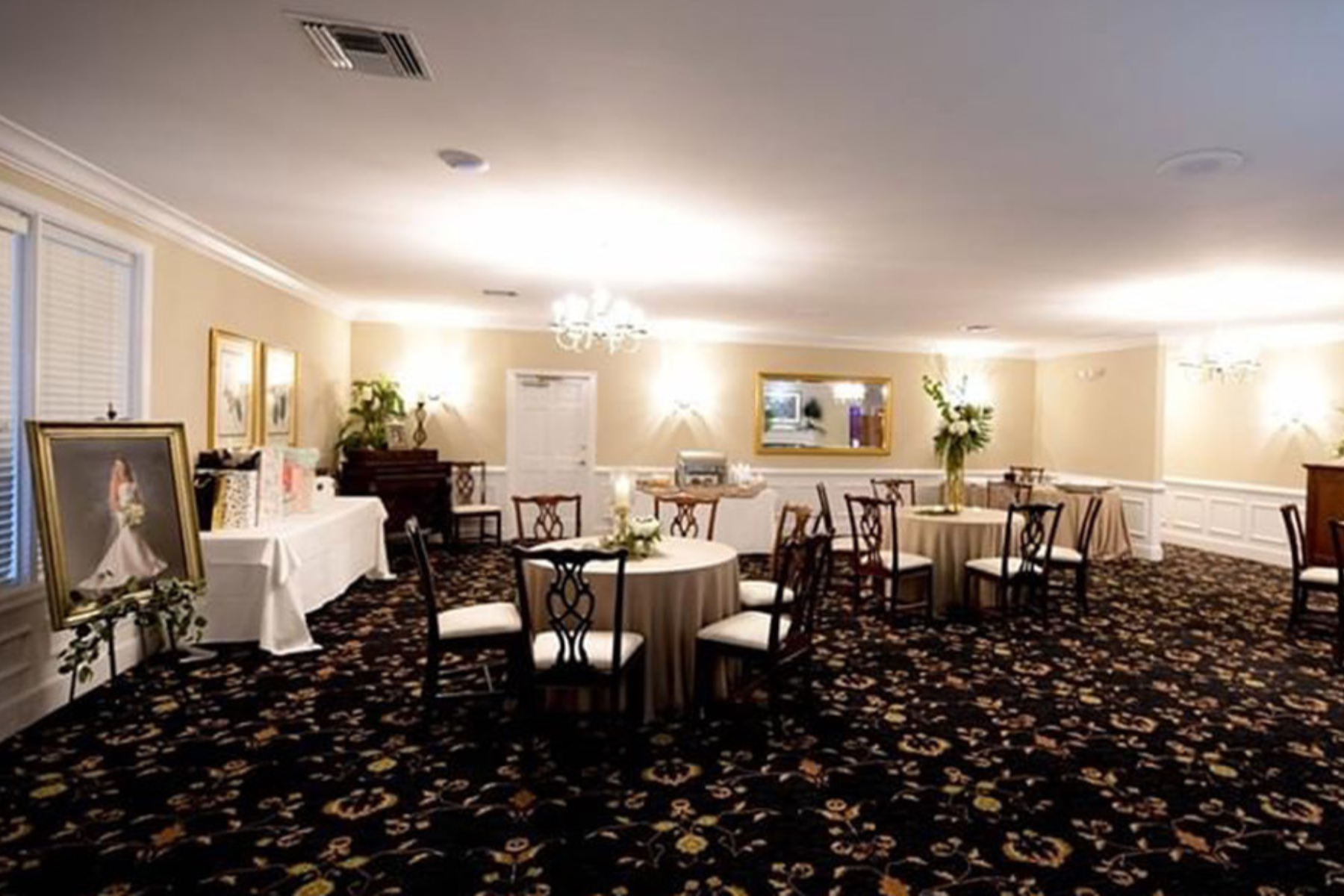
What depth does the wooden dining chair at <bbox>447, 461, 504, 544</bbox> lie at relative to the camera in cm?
807

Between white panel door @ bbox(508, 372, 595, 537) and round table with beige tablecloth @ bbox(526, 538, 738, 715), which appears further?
white panel door @ bbox(508, 372, 595, 537)

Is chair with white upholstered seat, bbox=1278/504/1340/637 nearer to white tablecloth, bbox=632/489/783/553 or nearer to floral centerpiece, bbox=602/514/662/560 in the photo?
white tablecloth, bbox=632/489/783/553

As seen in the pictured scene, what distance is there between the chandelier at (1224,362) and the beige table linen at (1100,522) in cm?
164

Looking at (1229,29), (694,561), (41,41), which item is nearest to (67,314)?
(41,41)

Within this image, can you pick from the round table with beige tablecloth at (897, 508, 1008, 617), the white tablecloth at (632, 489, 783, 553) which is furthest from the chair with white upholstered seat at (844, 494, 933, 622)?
the white tablecloth at (632, 489, 783, 553)

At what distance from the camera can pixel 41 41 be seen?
2479 mm

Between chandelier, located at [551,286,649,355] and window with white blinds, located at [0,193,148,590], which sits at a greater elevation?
chandelier, located at [551,286,649,355]

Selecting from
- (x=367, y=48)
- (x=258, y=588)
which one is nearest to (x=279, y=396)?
(x=258, y=588)

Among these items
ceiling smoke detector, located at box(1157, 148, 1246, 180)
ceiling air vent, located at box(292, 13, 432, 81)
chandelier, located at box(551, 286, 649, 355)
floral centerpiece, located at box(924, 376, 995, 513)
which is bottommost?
floral centerpiece, located at box(924, 376, 995, 513)

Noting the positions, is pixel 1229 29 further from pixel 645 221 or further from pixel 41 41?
pixel 41 41

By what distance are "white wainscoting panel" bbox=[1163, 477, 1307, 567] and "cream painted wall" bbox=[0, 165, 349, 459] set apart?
10327mm

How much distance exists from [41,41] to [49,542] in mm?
2146

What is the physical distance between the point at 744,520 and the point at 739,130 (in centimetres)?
550

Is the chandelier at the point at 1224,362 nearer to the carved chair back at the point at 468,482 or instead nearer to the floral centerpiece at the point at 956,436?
the floral centerpiece at the point at 956,436
